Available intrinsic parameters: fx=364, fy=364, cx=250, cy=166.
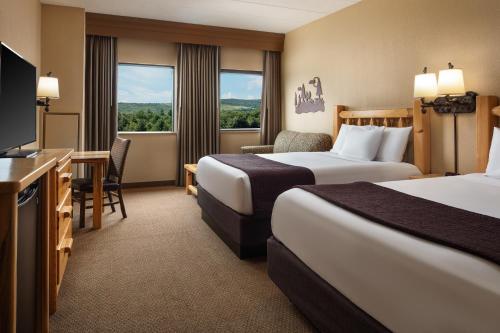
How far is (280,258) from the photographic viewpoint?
6.77 feet

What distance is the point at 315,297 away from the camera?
66.9 inches

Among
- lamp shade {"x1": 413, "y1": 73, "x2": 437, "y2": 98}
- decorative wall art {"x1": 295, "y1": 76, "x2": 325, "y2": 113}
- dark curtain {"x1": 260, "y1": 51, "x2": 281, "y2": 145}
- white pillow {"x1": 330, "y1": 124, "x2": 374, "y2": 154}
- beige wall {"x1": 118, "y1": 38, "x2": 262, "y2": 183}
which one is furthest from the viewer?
dark curtain {"x1": 260, "y1": 51, "x2": 281, "y2": 145}

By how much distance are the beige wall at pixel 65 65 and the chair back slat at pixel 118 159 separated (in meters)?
1.21

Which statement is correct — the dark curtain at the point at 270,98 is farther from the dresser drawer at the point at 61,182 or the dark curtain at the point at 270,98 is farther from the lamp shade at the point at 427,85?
the dresser drawer at the point at 61,182

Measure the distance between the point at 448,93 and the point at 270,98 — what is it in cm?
376

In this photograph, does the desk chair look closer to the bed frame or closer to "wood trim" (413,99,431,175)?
the bed frame

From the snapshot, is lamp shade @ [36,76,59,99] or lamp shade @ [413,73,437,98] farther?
lamp shade @ [36,76,59,99]

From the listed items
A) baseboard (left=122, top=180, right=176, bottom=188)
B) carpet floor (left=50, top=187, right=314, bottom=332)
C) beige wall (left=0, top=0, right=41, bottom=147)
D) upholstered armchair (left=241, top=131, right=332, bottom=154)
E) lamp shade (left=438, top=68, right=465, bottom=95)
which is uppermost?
beige wall (left=0, top=0, right=41, bottom=147)

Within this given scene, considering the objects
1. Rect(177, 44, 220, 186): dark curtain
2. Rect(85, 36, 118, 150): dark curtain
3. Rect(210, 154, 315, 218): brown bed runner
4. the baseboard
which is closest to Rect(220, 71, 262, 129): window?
Rect(177, 44, 220, 186): dark curtain

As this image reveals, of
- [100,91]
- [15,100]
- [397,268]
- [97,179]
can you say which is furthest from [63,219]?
[100,91]

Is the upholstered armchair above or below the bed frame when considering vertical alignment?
above

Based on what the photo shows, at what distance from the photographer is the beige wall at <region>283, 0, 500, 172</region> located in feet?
10.4

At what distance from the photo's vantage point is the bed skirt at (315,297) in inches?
54.8

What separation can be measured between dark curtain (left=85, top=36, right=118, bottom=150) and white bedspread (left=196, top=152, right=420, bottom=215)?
7.75 ft
